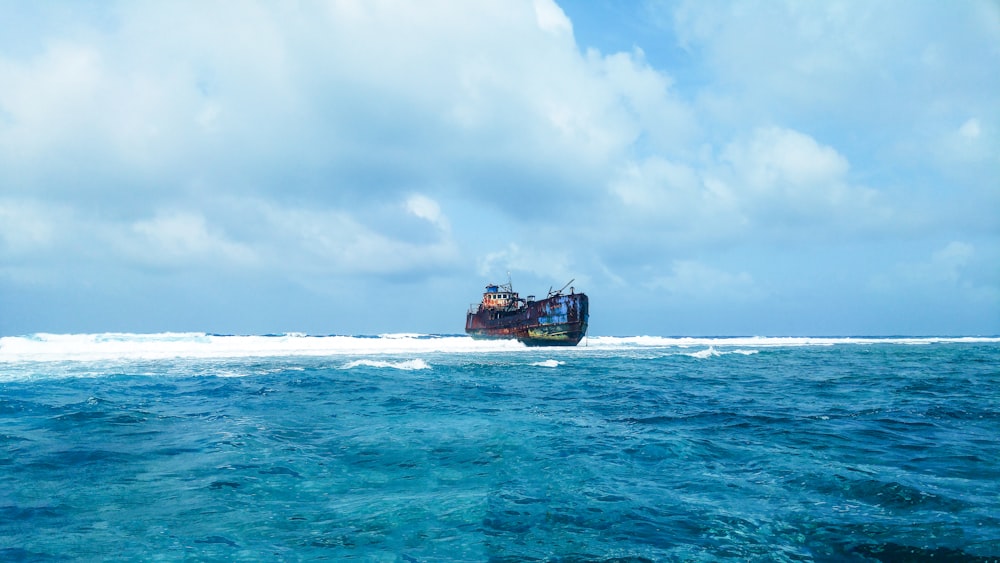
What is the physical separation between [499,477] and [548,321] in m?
45.1

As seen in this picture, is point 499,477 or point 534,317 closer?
point 499,477

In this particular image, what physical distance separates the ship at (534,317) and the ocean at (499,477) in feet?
111

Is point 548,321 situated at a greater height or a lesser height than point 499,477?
greater

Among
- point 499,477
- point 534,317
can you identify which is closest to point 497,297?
point 534,317

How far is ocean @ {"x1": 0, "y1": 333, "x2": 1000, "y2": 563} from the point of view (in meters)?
5.72

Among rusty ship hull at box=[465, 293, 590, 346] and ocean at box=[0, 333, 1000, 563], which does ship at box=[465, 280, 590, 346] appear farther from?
ocean at box=[0, 333, 1000, 563]

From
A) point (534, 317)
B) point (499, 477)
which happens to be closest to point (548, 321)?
point (534, 317)

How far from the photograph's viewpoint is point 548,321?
5331 cm

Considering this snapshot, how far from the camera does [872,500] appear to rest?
23.1 ft

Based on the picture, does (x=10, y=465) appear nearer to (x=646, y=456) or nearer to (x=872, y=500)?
(x=646, y=456)

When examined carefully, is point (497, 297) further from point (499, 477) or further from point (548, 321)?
point (499, 477)

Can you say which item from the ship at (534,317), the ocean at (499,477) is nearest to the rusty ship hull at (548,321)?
the ship at (534,317)

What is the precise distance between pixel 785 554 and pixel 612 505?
6.98ft

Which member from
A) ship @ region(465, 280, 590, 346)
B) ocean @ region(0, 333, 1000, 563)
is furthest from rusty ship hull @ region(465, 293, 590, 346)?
ocean @ region(0, 333, 1000, 563)
